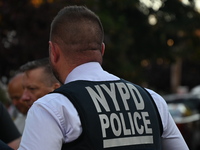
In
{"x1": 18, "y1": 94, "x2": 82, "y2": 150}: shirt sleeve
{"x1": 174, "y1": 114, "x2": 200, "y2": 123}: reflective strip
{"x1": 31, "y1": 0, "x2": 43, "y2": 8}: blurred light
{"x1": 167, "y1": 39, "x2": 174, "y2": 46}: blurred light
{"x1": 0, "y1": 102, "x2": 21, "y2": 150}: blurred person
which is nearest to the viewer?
{"x1": 18, "y1": 94, "x2": 82, "y2": 150}: shirt sleeve

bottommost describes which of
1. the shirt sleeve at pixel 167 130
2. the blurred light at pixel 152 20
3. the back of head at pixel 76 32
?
the blurred light at pixel 152 20

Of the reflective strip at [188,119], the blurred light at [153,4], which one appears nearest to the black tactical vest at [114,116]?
the blurred light at [153,4]

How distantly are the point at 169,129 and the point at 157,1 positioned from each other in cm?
902

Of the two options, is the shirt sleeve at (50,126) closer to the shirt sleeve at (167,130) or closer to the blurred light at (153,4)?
the shirt sleeve at (167,130)

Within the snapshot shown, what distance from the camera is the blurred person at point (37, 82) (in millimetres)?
4621

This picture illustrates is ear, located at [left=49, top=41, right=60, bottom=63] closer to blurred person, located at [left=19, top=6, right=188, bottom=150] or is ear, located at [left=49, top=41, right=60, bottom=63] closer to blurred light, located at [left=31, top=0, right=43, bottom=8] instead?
blurred person, located at [left=19, top=6, right=188, bottom=150]

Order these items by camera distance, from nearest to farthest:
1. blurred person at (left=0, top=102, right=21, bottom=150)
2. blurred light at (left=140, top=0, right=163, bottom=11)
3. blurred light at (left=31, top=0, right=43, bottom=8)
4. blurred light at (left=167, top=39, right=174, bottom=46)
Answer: blurred person at (left=0, top=102, right=21, bottom=150) < blurred light at (left=31, top=0, right=43, bottom=8) < blurred light at (left=140, top=0, right=163, bottom=11) < blurred light at (left=167, top=39, right=174, bottom=46)

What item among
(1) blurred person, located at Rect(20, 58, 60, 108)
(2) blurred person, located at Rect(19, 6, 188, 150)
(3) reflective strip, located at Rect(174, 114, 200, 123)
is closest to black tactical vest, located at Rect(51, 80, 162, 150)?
(2) blurred person, located at Rect(19, 6, 188, 150)

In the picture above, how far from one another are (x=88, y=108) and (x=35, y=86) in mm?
2236

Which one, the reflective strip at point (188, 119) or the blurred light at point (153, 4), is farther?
the reflective strip at point (188, 119)

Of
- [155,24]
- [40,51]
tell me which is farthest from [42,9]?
[155,24]

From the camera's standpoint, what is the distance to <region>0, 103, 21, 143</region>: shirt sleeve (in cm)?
387

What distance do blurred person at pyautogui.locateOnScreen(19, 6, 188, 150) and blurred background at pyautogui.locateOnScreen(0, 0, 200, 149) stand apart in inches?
260

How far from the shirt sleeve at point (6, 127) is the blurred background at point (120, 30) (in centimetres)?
532
